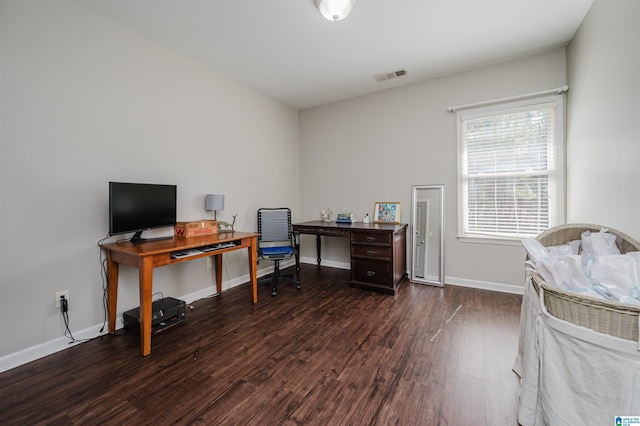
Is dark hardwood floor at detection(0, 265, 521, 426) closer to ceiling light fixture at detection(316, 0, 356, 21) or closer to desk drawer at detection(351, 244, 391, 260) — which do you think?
desk drawer at detection(351, 244, 391, 260)

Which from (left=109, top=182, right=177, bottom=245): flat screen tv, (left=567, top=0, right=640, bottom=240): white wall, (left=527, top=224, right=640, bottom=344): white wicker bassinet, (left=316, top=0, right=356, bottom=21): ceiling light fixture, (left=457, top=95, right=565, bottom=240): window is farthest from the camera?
(left=457, top=95, right=565, bottom=240): window

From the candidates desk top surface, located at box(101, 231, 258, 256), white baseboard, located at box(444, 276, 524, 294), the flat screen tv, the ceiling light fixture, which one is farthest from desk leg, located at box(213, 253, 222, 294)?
white baseboard, located at box(444, 276, 524, 294)

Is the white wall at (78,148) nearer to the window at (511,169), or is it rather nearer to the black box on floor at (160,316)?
the black box on floor at (160,316)

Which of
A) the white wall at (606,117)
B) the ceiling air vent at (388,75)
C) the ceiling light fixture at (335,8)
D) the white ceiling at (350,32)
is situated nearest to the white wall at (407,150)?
the white ceiling at (350,32)

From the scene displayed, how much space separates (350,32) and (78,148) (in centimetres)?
255

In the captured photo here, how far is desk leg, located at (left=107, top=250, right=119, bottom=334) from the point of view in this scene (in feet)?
7.14

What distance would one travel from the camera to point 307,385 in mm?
1580

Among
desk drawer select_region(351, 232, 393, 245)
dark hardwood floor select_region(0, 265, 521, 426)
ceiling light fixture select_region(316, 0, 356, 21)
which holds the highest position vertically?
ceiling light fixture select_region(316, 0, 356, 21)

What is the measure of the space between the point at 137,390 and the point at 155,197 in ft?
5.02

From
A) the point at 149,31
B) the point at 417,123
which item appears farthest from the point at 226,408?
the point at 417,123

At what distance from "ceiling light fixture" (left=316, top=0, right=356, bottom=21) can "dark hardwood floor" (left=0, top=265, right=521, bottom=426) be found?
262 cm

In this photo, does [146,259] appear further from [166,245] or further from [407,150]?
[407,150]

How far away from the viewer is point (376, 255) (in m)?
3.13

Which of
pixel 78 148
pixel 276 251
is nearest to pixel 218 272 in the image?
pixel 276 251
